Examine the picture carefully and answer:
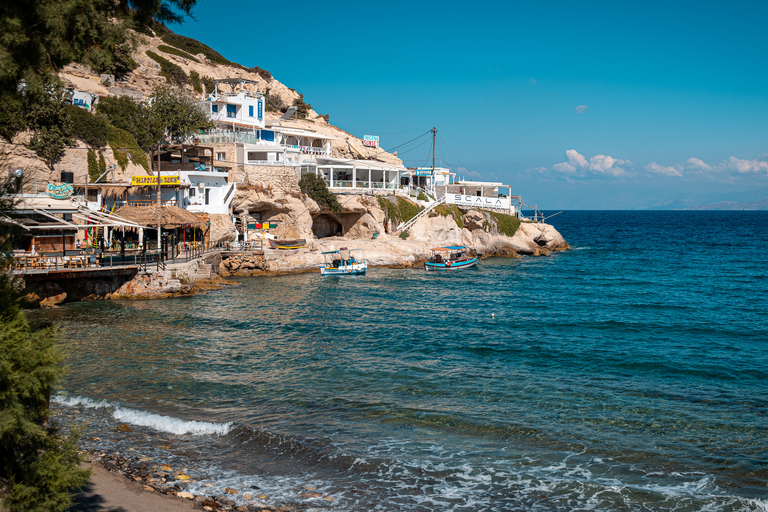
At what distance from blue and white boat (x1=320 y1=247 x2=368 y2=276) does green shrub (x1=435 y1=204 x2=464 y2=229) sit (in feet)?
50.6

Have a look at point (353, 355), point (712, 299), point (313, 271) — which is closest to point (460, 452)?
point (353, 355)

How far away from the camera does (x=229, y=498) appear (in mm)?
10453

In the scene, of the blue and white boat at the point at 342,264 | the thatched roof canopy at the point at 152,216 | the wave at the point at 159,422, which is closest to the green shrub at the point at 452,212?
the blue and white boat at the point at 342,264

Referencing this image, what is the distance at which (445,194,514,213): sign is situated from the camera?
63406 mm

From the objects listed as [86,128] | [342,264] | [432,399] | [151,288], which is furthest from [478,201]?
[432,399]

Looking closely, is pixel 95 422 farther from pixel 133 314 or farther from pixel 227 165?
pixel 227 165

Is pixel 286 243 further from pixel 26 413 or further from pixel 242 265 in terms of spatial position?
pixel 26 413

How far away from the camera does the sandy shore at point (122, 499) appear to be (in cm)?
968

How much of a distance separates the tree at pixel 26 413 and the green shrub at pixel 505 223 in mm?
59270

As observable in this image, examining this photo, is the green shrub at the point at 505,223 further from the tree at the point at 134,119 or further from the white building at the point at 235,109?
the tree at the point at 134,119

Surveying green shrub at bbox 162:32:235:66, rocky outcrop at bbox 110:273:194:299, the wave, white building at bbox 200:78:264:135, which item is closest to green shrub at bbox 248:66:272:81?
green shrub at bbox 162:32:235:66

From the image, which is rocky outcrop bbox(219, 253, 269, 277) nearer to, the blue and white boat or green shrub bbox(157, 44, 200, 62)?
the blue and white boat

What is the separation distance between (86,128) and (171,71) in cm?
3572

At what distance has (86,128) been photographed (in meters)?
41.0
